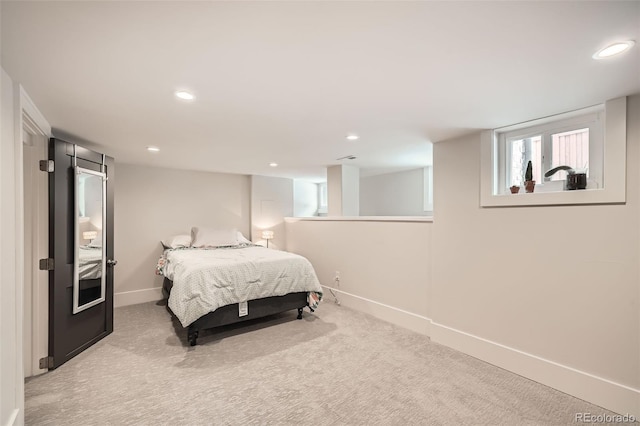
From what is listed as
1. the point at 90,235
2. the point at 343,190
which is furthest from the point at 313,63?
the point at 343,190

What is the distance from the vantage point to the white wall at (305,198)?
22.8ft

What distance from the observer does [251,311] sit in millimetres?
3260

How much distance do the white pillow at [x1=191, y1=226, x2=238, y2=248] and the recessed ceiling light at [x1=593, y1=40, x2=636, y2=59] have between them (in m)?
4.45

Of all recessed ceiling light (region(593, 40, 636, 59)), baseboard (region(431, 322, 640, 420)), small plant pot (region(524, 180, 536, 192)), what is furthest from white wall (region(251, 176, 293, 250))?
recessed ceiling light (region(593, 40, 636, 59))

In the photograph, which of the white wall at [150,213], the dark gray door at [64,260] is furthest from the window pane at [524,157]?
the white wall at [150,213]

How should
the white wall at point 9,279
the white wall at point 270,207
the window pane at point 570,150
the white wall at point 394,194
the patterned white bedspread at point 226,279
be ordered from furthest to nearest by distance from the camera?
the white wall at point 270,207
the white wall at point 394,194
the patterned white bedspread at point 226,279
the window pane at point 570,150
the white wall at point 9,279

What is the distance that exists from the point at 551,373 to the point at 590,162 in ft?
5.36

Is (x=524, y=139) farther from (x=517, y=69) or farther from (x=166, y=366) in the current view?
(x=166, y=366)

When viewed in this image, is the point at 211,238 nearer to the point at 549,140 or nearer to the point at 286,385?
the point at 286,385

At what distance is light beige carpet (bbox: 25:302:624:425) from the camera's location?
186 centimetres

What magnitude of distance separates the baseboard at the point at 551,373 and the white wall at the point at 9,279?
322 centimetres

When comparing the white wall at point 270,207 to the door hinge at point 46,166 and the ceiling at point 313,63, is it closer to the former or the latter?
the ceiling at point 313,63

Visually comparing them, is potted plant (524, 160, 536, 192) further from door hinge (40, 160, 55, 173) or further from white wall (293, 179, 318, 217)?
white wall (293, 179, 318, 217)

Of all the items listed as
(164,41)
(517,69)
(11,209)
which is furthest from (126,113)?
(517,69)
